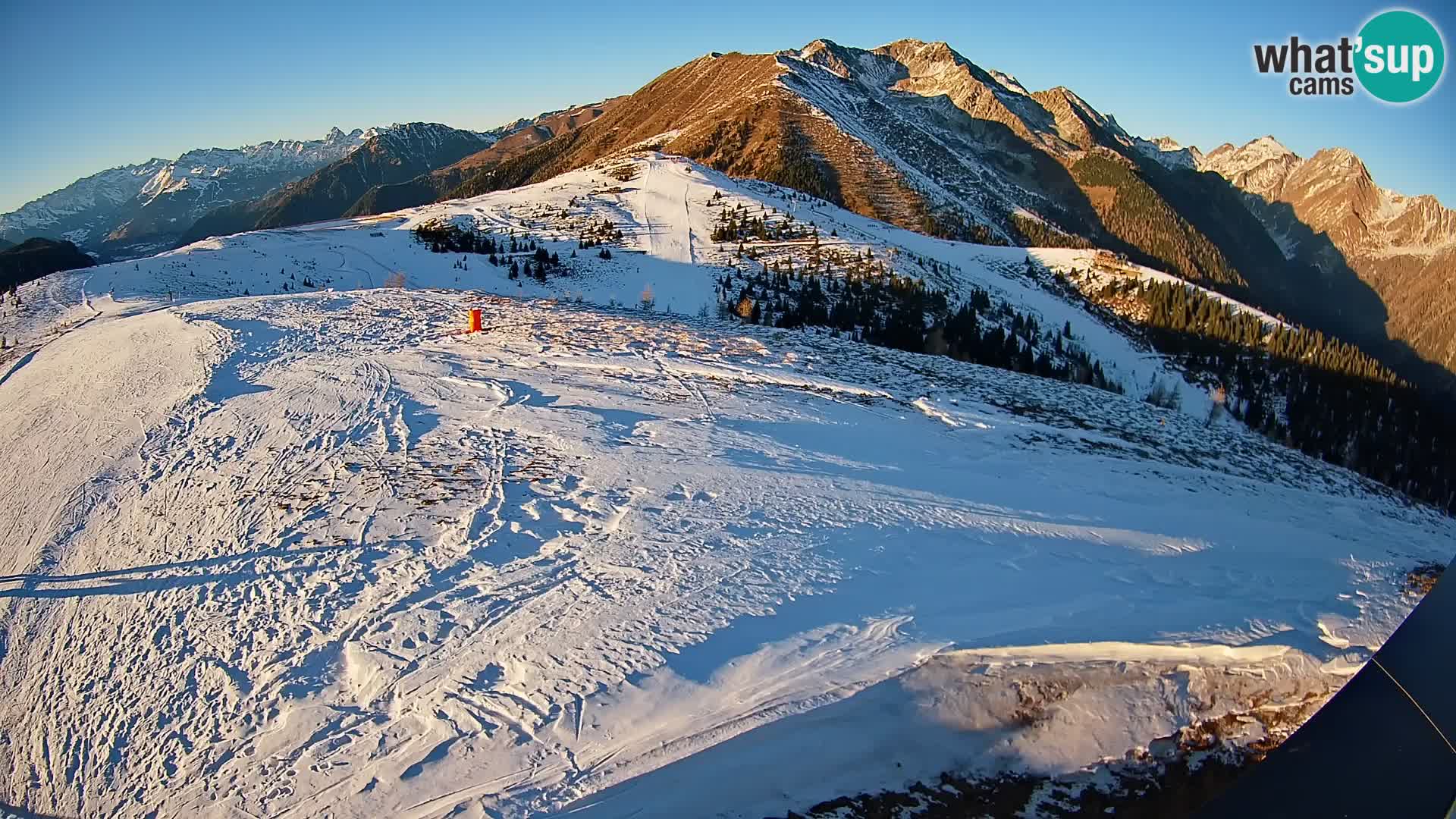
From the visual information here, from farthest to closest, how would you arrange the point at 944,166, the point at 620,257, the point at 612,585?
the point at 944,166
the point at 620,257
the point at 612,585

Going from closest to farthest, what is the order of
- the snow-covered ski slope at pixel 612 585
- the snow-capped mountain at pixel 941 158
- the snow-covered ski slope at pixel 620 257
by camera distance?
the snow-covered ski slope at pixel 612 585
the snow-covered ski slope at pixel 620 257
the snow-capped mountain at pixel 941 158

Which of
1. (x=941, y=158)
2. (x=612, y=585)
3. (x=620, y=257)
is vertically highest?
(x=941, y=158)

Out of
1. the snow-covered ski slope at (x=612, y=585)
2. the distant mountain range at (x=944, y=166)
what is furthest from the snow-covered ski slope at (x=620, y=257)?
the distant mountain range at (x=944, y=166)

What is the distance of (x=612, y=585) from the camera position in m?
5.68

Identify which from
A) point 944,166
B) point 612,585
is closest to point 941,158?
point 944,166

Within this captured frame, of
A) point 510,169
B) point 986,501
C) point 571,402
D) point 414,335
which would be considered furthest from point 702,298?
point 510,169

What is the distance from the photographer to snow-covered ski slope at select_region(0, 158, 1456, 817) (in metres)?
4.15

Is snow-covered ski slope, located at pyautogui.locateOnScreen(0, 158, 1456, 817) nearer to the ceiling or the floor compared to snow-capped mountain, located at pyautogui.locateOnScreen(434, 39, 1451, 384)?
nearer to the floor

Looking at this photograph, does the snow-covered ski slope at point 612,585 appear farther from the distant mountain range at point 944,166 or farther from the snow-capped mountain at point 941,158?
the distant mountain range at point 944,166

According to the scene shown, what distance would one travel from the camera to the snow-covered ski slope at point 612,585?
4.15 meters

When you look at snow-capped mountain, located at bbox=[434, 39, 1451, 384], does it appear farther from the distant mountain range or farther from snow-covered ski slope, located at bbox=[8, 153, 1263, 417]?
snow-covered ski slope, located at bbox=[8, 153, 1263, 417]

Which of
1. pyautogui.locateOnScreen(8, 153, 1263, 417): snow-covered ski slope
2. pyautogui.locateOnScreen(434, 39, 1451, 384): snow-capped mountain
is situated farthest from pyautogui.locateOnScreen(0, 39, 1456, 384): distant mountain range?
pyautogui.locateOnScreen(8, 153, 1263, 417): snow-covered ski slope

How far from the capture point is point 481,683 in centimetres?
462

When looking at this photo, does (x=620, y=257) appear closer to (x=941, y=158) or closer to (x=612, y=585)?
(x=612, y=585)
